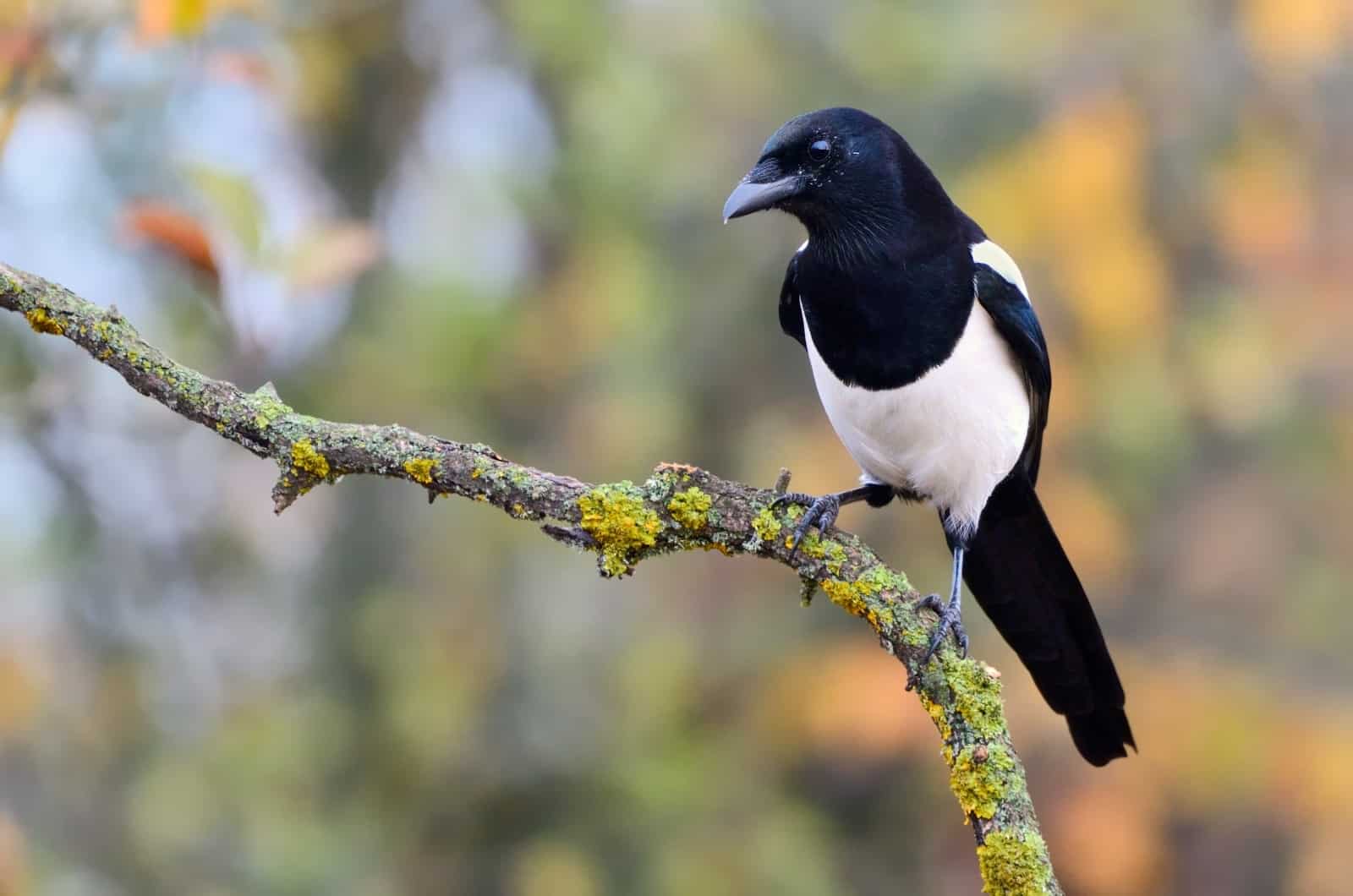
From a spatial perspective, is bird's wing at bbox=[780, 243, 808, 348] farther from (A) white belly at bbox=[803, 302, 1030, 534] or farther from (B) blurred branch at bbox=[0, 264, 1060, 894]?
(B) blurred branch at bbox=[0, 264, 1060, 894]

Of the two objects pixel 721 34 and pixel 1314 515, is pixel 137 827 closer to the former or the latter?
pixel 721 34

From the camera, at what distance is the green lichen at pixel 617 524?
144cm

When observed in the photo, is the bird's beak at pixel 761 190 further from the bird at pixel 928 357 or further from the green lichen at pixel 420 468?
the green lichen at pixel 420 468

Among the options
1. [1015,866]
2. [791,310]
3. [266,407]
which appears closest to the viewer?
[1015,866]

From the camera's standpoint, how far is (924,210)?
6.56 ft

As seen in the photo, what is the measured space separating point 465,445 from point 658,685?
7.47 feet

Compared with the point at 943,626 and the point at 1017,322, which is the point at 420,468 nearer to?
the point at 943,626

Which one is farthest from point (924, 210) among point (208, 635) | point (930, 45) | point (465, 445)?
point (208, 635)

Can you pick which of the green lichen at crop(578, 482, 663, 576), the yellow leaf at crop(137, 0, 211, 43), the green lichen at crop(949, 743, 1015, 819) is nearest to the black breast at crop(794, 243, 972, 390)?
the green lichen at crop(578, 482, 663, 576)

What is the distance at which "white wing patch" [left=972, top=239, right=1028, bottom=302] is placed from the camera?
2.02 metres

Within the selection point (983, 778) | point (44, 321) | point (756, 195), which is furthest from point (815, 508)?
point (44, 321)

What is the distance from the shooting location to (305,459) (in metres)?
1.39

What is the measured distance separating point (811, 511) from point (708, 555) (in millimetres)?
2240

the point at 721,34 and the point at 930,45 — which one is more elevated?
the point at 721,34
